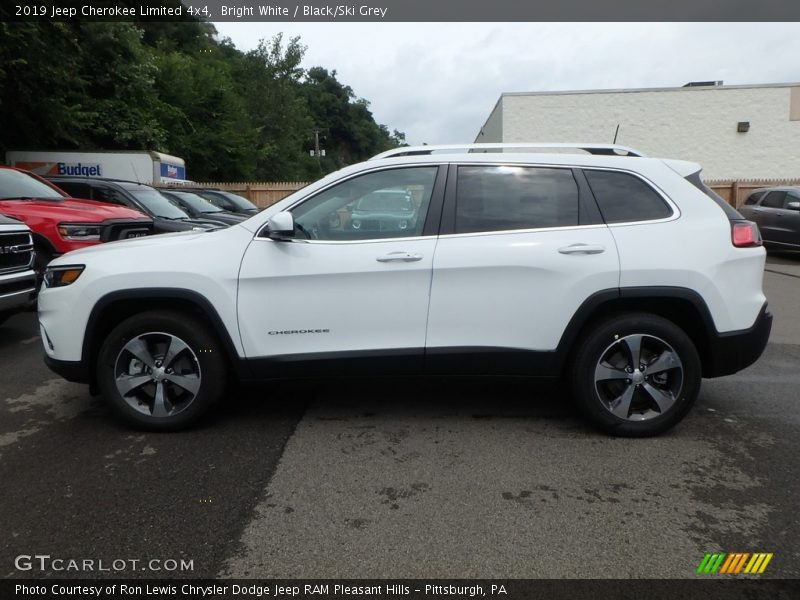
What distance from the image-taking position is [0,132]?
17.9 metres

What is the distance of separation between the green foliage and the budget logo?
1636cm

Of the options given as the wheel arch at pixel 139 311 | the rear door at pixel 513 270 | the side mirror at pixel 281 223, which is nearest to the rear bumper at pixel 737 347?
the rear door at pixel 513 270

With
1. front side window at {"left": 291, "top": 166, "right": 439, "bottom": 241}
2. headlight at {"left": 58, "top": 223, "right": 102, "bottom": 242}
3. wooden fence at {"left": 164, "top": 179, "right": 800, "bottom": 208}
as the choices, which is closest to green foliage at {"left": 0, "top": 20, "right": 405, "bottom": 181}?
wooden fence at {"left": 164, "top": 179, "right": 800, "bottom": 208}

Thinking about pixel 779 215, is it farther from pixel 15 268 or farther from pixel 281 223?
pixel 15 268

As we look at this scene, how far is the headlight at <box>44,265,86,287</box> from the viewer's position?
384 cm

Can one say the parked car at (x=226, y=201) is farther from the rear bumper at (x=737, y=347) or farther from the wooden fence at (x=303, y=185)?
the rear bumper at (x=737, y=347)

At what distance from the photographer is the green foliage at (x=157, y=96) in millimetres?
15727

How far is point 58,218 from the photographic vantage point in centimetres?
745

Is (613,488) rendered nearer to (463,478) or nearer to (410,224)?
(463,478)

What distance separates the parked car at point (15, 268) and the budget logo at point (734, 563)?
6069 mm

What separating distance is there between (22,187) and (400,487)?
7686 mm

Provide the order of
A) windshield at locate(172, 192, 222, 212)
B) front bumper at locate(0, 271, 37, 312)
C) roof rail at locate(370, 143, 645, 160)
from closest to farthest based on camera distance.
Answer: roof rail at locate(370, 143, 645, 160) < front bumper at locate(0, 271, 37, 312) < windshield at locate(172, 192, 222, 212)

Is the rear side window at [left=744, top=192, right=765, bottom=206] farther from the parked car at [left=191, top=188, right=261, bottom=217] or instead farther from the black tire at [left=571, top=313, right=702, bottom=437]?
the black tire at [left=571, top=313, right=702, bottom=437]

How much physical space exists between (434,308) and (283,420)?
133 centimetres
